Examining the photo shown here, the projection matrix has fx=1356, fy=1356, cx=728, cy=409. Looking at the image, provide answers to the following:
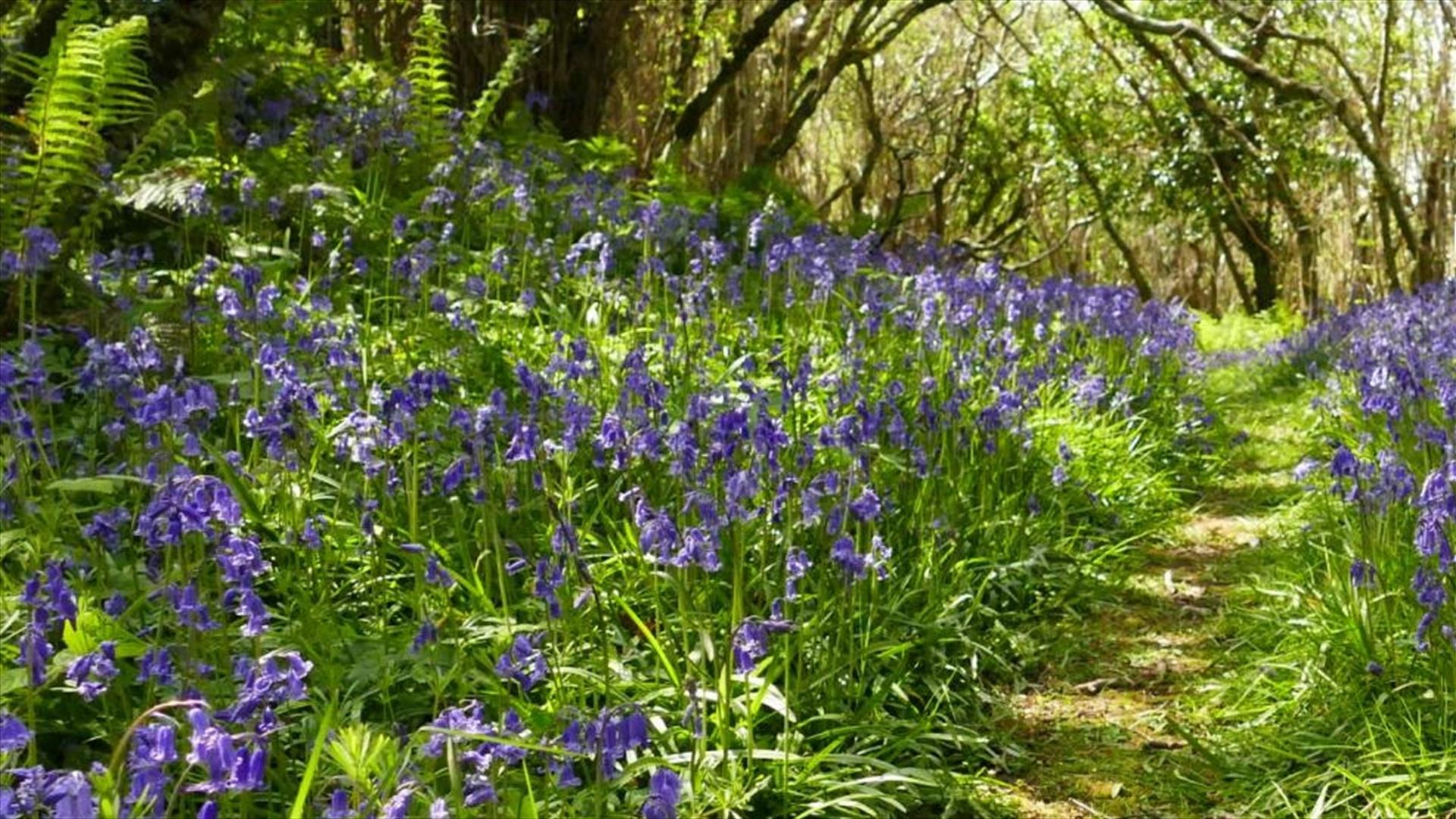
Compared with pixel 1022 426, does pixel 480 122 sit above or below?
above

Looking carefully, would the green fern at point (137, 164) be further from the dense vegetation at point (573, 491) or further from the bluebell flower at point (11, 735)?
the bluebell flower at point (11, 735)

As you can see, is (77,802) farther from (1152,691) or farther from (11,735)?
(1152,691)

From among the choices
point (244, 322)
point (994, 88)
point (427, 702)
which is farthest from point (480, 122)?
point (994, 88)

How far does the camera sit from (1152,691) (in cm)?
318

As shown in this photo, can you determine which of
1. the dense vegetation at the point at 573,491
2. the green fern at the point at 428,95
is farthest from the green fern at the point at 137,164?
the green fern at the point at 428,95

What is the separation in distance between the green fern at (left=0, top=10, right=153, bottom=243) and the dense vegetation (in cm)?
2

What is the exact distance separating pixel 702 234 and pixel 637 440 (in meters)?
3.55

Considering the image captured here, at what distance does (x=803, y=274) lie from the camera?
5.62 m

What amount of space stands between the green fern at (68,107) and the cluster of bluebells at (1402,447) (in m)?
3.29

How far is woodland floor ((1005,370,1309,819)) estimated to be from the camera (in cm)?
262

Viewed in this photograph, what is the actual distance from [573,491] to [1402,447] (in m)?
2.59

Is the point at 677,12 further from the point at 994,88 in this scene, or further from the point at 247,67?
the point at 994,88

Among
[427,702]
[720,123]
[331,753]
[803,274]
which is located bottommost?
[427,702]

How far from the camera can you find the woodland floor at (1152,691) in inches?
103
